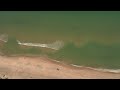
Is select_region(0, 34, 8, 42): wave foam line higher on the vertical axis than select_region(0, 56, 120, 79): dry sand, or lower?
higher

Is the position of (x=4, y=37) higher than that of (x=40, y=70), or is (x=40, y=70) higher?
(x=4, y=37)

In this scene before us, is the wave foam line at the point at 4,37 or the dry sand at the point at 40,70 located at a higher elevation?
the wave foam line at the point at 4,37

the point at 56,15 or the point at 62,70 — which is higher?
the point at 56,15

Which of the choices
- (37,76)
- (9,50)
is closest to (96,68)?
(37,76)
